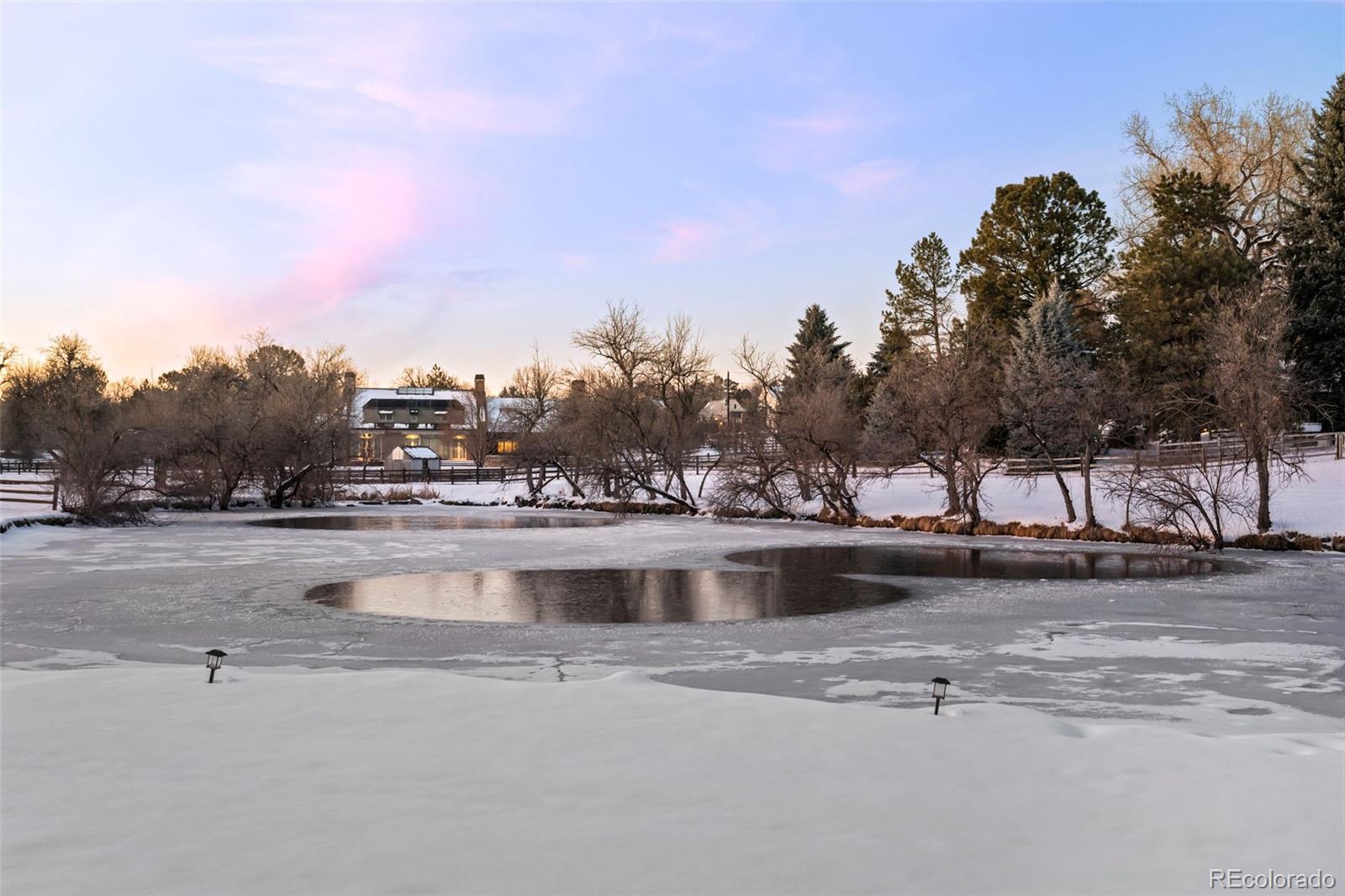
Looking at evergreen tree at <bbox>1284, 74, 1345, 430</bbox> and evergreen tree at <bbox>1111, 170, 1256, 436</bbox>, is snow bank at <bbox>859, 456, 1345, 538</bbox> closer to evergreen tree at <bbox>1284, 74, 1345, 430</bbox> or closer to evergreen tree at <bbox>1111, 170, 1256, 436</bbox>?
evergreen tree at <bbox>1284, 74, 1345, 430</bbox>

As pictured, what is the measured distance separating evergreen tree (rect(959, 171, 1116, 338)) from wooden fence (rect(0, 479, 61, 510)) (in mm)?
42529

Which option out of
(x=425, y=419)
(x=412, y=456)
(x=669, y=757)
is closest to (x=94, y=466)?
(x=669, y=757)

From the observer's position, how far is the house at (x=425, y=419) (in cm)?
9062

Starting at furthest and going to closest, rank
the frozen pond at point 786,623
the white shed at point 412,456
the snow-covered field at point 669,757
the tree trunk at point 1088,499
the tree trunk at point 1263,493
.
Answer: the white shed at point 412,456, the tree trunk at point 1088,499, the tree trunk at point 1263,493, the frozen pond at point 786,623, the snow-covered field at point 669,757

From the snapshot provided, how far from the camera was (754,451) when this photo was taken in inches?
1542

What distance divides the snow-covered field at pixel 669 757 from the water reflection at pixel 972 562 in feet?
23.4

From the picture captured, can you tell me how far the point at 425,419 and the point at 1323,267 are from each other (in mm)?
78861

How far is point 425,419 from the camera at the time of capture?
Result: 10038cm

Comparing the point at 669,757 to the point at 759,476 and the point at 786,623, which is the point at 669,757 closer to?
the point at 786,623

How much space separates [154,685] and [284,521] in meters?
31.5

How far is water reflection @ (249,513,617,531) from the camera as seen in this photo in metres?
35.1

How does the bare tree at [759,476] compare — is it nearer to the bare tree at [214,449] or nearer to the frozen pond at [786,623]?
the frozen pond at [786,623]

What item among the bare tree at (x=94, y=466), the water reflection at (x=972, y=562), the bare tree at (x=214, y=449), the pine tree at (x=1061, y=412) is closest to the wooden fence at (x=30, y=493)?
the bare tree at (x=94, y=466)

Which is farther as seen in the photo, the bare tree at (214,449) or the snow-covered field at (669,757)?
the bare tree at (214,449)
